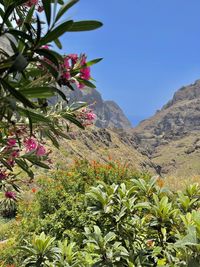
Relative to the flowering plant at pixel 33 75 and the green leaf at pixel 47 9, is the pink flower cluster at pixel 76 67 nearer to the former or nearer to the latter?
the flowering plant at pixel 33 75

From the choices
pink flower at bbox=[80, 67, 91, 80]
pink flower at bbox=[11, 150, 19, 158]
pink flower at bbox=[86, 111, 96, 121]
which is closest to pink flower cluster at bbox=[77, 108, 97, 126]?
pink flower at bbox=[86, 111, 96, 121]

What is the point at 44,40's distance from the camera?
5.42 ft

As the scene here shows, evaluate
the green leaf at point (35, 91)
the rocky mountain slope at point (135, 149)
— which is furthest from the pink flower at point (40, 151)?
the green leaf at point (35, 91)

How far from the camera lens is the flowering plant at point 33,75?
165 cm

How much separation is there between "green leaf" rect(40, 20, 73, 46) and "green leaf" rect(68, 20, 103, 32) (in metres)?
0.22

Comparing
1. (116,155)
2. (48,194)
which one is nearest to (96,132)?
(116,155)

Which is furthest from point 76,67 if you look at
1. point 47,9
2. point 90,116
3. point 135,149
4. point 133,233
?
point 135,149

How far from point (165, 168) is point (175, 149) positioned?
18.0 meters

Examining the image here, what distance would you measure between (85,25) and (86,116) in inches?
59.1

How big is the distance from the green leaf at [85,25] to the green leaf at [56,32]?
0.22 meters

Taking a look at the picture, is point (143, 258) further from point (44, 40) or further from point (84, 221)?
point (84, 221)

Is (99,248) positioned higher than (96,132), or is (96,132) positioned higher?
(96,132)

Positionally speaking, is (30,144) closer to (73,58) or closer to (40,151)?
(40,151)

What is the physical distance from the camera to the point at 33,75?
2.26 metres
